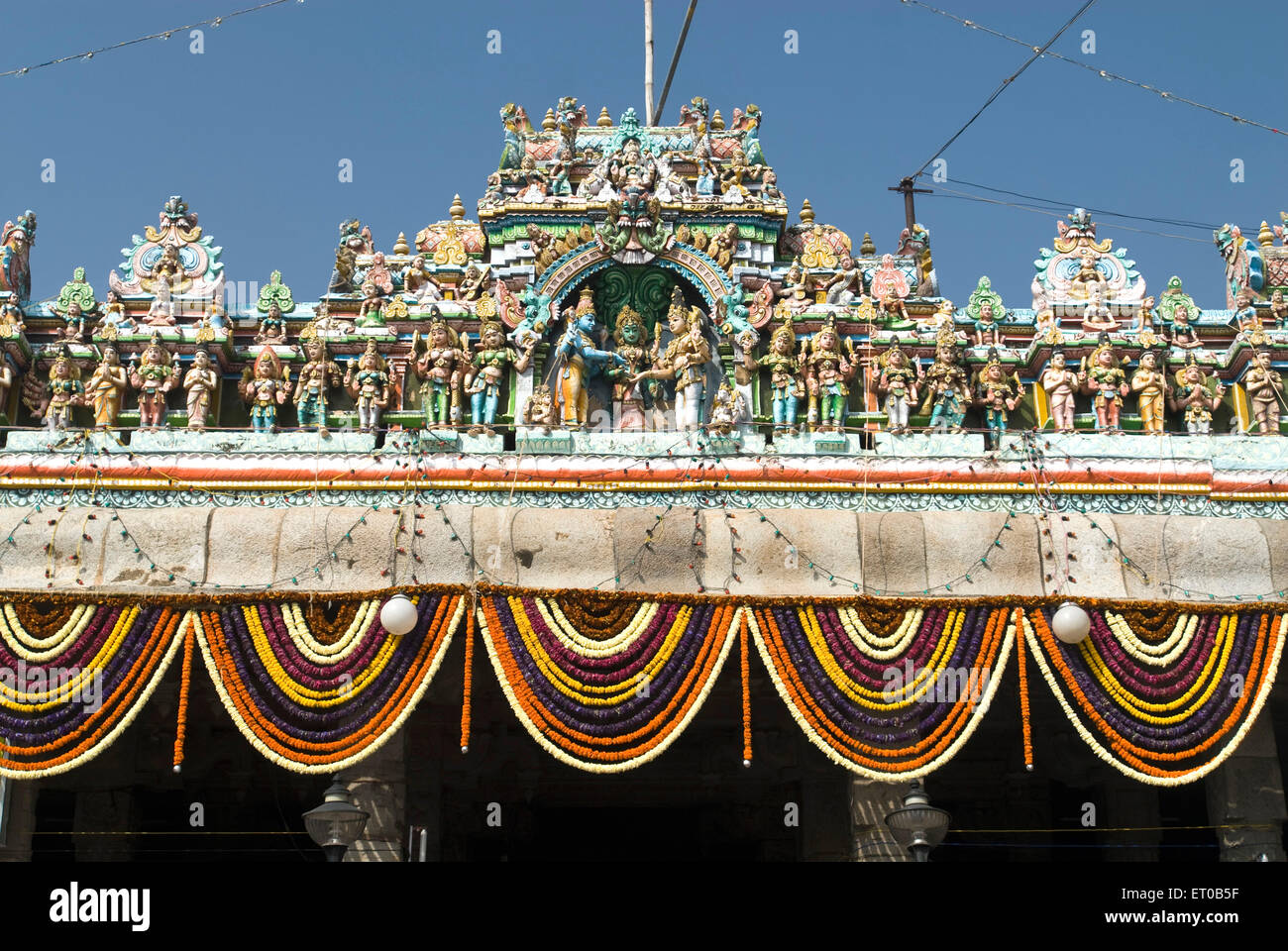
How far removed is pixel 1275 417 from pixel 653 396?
30.5ft

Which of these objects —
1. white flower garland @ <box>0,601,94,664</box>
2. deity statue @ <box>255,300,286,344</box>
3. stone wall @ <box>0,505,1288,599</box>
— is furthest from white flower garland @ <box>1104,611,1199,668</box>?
deity statue @ <box>255,300,286,344</box>

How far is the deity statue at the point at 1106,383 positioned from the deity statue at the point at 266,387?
11947 mm

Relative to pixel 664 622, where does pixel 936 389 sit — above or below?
above

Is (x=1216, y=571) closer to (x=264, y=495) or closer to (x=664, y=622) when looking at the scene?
(x=664, y=622)

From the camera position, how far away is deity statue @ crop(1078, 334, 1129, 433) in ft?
83.0

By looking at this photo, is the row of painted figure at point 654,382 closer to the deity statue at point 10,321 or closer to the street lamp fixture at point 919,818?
the deity statue at point 10,321

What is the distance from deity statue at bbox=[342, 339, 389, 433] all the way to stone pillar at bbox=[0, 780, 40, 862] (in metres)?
6.80

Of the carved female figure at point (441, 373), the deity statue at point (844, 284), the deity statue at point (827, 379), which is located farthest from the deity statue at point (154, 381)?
the deity statue at point (844, 284)

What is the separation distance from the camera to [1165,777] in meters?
20.2

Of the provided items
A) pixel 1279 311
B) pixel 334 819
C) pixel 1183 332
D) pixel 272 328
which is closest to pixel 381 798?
pixel 334 819

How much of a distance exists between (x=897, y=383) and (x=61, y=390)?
12.4m

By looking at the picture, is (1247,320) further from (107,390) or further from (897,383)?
(107,390)
